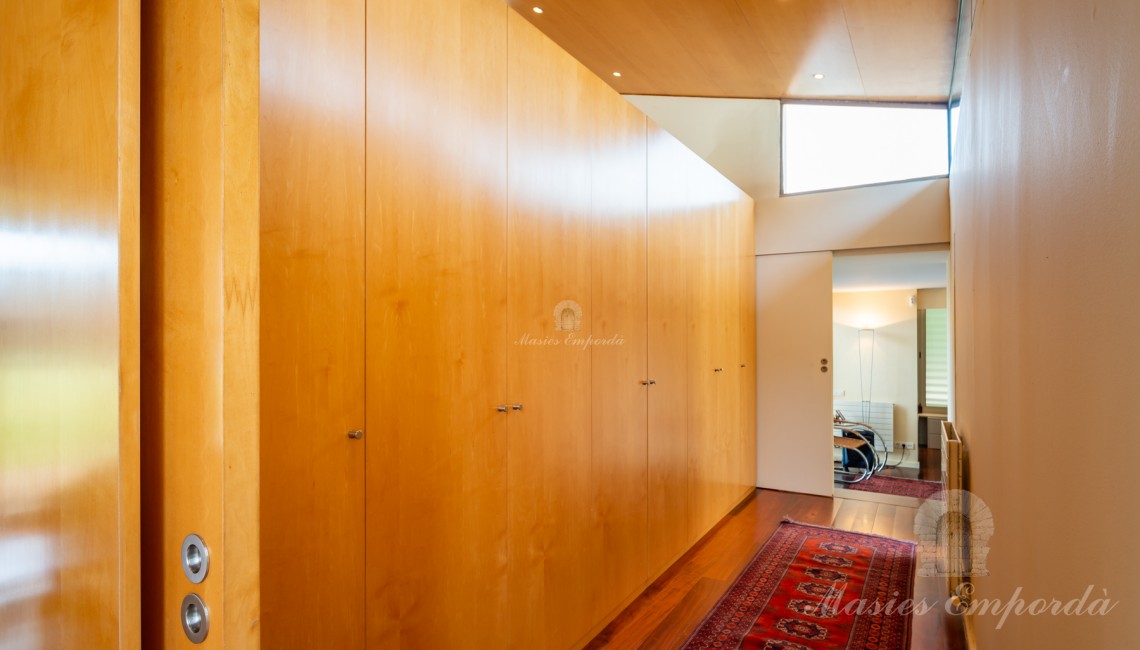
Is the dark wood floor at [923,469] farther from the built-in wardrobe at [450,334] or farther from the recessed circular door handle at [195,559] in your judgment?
the recessed circular door handle at [195,559]

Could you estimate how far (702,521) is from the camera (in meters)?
3.66

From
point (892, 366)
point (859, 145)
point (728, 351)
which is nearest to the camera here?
point (728, 351)

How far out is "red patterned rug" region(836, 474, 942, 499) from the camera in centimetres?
495

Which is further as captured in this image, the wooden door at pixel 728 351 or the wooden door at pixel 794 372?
the wooden door at pixel 794 372

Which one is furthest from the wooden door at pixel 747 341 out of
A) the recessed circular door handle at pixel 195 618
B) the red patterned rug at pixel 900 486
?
the recessed circular door handle at pixel 195 618

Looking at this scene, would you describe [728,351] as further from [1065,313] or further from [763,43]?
[1065,313]

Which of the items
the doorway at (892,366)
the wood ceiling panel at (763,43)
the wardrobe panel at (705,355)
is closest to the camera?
the wood ceiling panel at (763,43)

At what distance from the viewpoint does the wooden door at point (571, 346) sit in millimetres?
2018

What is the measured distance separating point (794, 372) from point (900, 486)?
1.67 metres

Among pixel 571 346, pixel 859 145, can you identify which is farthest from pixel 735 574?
pixel 859 145

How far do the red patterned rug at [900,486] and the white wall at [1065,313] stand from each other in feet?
12.8

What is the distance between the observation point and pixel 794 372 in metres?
4.83

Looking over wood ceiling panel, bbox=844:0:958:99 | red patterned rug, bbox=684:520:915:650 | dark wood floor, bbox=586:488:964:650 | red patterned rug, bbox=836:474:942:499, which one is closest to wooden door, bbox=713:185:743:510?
dark wood floor, bbox=586:488:964:650

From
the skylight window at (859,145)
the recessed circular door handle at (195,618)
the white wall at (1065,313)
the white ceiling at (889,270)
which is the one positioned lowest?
the recessed circular door handle at (195,618)
